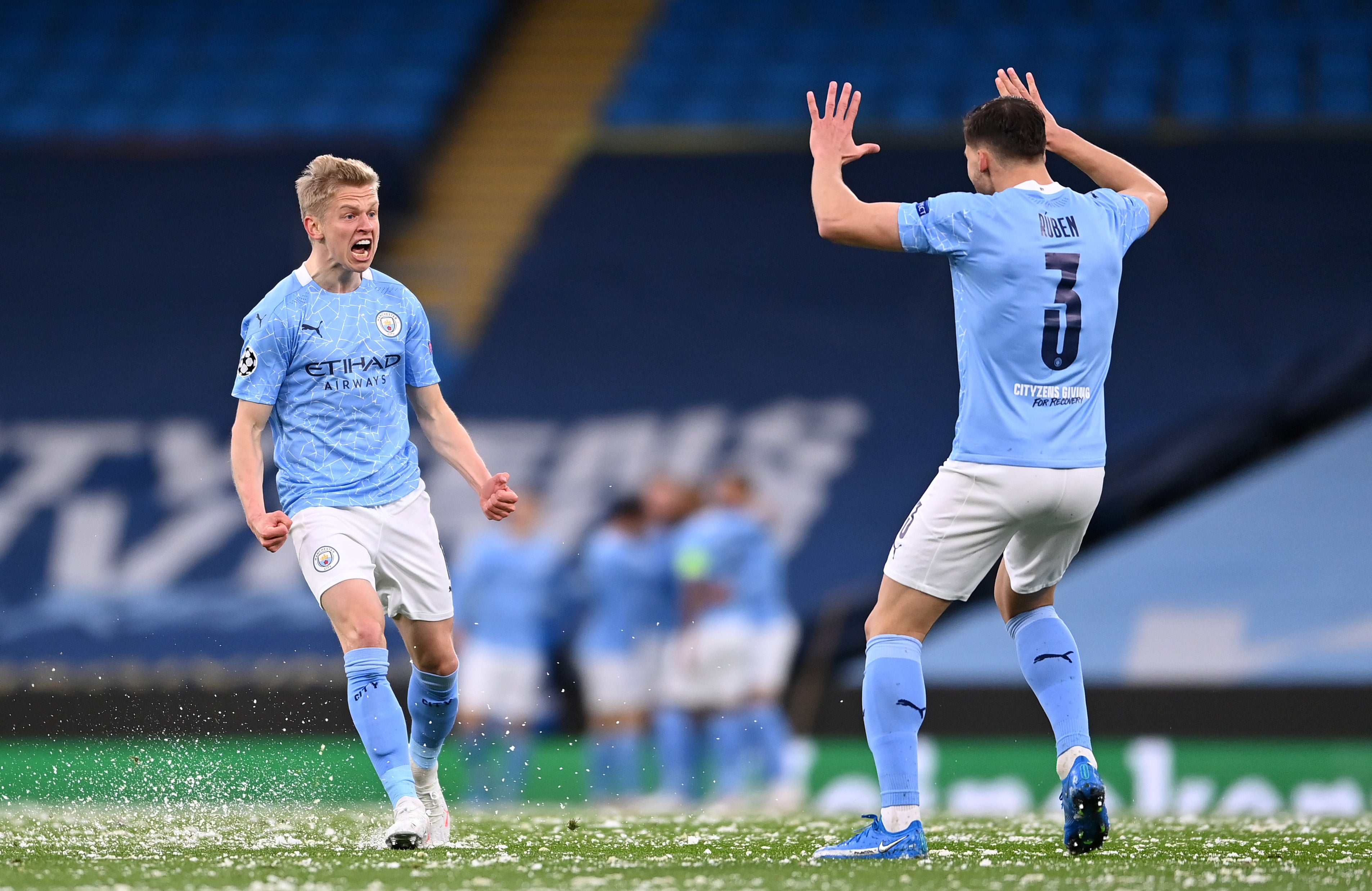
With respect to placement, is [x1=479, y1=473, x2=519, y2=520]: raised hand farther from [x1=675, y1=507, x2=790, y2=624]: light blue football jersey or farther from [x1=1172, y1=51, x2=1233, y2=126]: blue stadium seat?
[x1=1172, y1=51, x2=1233, y2=126]: blue stadium seat

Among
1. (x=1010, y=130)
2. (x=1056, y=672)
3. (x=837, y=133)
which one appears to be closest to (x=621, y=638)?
(x=1056, y=672)

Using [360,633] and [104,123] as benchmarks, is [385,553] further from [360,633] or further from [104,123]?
[104,123]

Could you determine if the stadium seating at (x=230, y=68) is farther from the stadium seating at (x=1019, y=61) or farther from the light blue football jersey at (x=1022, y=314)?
the light blue football jersey at (x=1022, y=314)

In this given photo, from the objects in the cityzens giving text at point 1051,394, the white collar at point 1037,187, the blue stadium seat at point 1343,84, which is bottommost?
the cityzens giving text at point 1051,394

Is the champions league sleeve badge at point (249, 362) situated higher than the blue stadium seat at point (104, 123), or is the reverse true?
the blue stadium seat at point (104, 123)

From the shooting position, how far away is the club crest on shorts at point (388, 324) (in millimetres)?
5723

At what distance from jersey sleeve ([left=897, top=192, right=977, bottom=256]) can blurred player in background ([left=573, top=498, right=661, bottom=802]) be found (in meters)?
6.53

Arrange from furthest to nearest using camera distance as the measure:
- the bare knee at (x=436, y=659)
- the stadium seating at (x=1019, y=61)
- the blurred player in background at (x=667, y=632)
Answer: the stadium seating at (x=1019, y=61)
the blurred player in background at (x=667, y=632)
the bare knee at (x=436, y=659)

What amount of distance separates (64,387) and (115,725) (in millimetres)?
3463

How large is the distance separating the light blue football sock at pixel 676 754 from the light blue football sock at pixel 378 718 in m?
5.70

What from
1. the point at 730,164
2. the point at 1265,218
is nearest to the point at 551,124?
the point at 730,164

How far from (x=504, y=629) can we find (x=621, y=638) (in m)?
0.80

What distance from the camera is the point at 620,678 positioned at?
1157 cm

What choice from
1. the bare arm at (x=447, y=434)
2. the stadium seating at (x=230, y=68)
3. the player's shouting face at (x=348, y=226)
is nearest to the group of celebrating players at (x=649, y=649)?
the stadium seating at (x=230, y=68)
